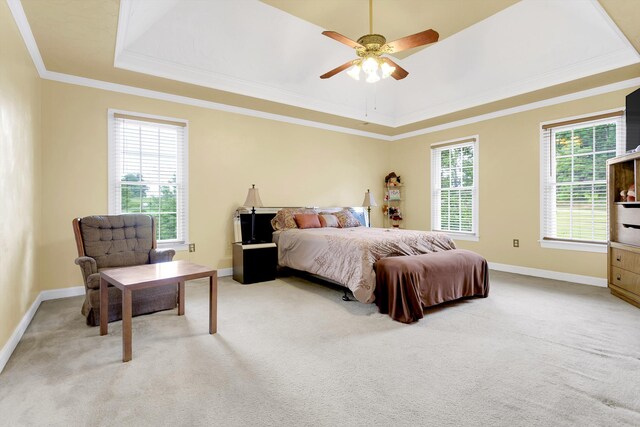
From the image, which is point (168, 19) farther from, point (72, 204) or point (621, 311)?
point (621, 311)

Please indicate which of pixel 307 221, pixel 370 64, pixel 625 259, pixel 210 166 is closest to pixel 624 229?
pixel 625 259

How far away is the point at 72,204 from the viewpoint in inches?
156

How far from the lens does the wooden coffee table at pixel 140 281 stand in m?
2.27

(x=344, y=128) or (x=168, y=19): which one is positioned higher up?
(x=168, y=19)

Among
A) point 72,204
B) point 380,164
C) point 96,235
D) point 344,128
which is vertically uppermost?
point 344,128

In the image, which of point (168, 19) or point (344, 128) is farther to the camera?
point (344, 128)

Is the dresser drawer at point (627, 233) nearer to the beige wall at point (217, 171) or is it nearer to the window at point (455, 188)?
the beige wall at point (217, 171)

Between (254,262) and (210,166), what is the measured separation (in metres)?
1.61

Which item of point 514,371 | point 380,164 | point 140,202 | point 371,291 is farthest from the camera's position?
point 380,164

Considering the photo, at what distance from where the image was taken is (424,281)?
10.7 feet

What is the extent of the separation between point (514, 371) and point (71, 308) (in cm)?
410

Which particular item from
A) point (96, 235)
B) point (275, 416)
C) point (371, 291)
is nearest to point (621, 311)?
point (371, 291)

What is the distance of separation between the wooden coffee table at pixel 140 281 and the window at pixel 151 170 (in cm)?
184

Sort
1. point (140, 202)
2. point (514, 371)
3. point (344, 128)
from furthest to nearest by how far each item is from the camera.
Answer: point (344, 128)
point (140, 202)
point (514, 371)
